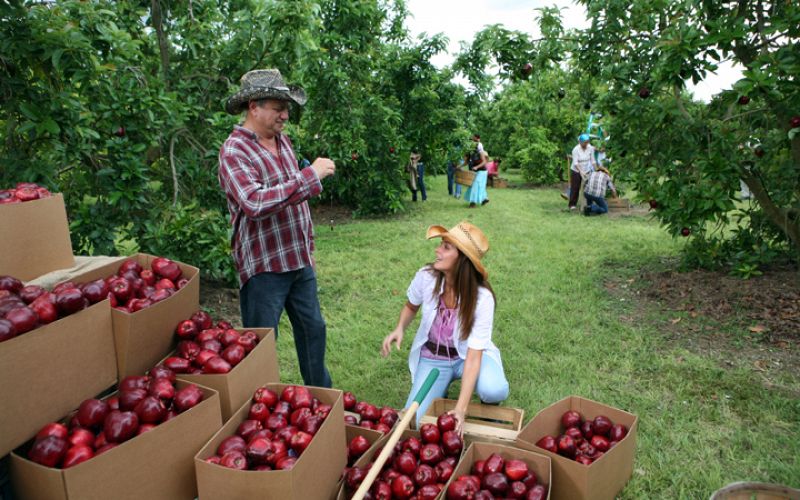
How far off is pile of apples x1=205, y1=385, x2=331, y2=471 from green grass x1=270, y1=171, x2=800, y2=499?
64.9 inches

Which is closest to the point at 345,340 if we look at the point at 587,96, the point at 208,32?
the point at 208,32

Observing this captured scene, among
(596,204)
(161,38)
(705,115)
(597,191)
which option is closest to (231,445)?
(161,38)

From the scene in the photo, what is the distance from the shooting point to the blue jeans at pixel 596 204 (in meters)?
11.6

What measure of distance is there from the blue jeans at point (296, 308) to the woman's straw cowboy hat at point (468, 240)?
33.5 inches

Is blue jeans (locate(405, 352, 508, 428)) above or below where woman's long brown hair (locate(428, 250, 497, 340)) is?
below

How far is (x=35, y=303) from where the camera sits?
1941 millimetres

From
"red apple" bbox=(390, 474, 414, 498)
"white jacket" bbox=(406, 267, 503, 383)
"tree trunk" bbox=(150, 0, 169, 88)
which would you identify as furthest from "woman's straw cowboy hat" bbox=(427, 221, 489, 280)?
"tree trunk" bbox=(150, 0, 169, 88)

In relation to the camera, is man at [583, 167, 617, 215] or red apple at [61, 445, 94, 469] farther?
man at [583, 167, 617, 215]

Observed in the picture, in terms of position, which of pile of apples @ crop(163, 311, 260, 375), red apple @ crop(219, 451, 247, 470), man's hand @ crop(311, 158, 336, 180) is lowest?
red apple @ crop(219, 451, 247, 470)

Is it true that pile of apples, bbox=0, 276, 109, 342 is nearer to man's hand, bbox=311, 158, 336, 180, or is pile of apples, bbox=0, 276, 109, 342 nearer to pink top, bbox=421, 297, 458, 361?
man's hand, bbox=311, 158, 336, 180

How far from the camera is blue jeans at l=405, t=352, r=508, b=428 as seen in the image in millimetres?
3256

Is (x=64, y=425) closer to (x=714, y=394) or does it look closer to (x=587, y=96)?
(x=714, y=394)

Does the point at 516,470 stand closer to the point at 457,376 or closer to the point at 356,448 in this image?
the point at 356,448

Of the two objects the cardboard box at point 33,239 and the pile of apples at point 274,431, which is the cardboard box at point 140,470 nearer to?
the pile of apples at point 274,431
